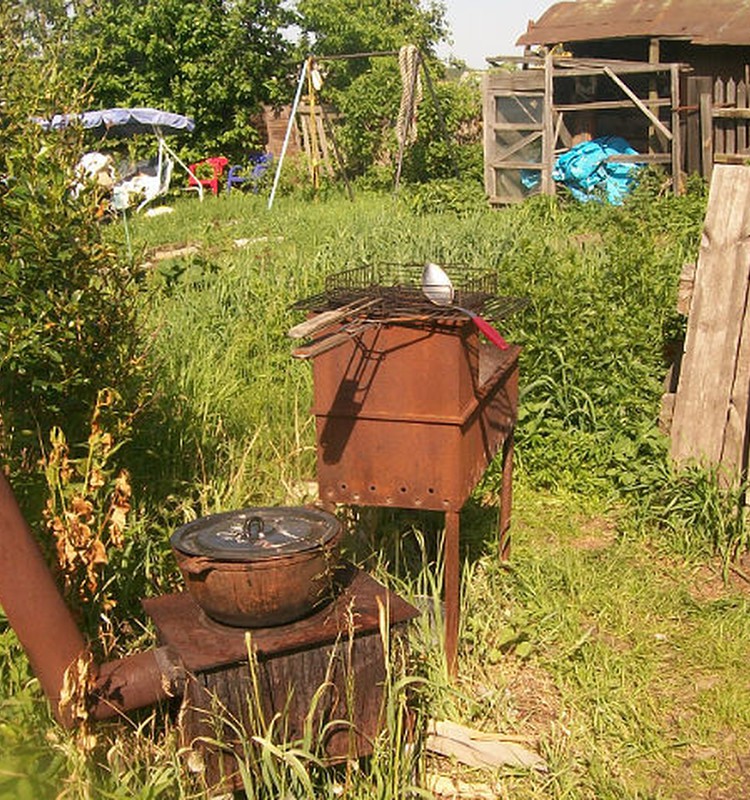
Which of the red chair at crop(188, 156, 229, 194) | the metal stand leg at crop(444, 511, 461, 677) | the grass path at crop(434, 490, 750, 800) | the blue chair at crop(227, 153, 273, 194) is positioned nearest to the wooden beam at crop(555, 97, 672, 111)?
the blue chair at crop(227, 153, 273, 194)

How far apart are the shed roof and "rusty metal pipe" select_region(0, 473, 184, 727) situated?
1641cm

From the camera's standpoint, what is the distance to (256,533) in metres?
3.29

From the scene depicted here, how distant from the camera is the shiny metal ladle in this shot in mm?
3742

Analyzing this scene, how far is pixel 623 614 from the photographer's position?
477cm

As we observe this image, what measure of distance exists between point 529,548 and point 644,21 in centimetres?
1477

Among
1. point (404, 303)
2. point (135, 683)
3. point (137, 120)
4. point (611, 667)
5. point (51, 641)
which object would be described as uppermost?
point (137, 120)

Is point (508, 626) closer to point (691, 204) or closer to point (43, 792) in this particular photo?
point (43, 792)

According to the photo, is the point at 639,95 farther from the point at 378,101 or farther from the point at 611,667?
the point at 611,667

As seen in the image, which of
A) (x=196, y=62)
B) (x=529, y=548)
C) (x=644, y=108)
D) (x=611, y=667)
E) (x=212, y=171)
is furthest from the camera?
(x=196, y=62)

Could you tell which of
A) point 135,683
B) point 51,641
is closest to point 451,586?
point 135,683

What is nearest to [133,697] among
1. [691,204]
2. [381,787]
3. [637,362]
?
[381,787]

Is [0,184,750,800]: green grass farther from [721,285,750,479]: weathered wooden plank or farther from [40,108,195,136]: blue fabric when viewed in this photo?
[40,108,195,136]: blue fabric

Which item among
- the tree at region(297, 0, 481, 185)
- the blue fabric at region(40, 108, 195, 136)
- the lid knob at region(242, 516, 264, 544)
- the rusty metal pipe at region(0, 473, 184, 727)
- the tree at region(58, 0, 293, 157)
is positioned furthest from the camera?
the tree at region(58, 0, 293, 157)

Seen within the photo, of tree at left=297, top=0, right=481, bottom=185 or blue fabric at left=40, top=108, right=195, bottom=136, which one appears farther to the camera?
blue fabric at left=40, top=108, right=195, bottom=136
